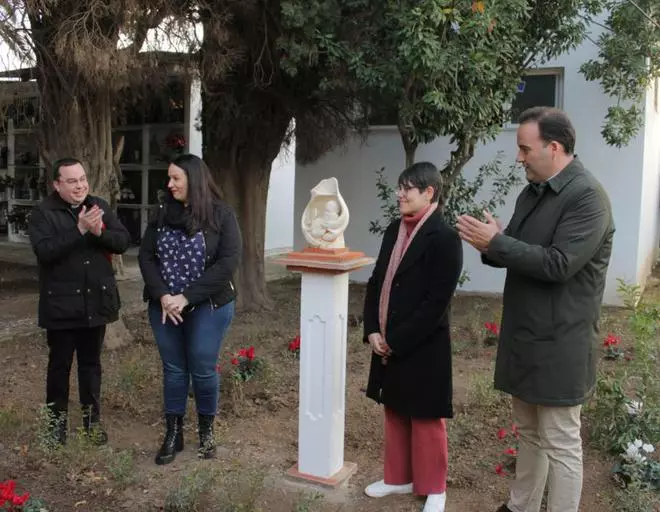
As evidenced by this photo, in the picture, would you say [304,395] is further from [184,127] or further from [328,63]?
[184,127]

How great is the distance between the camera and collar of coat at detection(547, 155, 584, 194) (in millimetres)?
2859

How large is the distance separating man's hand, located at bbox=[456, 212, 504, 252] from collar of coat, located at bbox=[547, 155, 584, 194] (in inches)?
11.2

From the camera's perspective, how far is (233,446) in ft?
14.2

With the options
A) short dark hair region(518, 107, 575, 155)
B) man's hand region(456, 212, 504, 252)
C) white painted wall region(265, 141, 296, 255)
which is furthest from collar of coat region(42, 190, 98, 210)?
white painted wall region(265, 141, 296, 255)

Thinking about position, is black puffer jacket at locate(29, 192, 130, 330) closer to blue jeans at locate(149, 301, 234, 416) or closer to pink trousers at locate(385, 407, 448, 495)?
blue jeans at locate(149, 301, 234, 416)

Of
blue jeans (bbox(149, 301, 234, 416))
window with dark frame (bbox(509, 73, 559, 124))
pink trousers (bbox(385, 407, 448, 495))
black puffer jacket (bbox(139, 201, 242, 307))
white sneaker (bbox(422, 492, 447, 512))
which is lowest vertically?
white sneaker (bbox(422, 492, 447, 512))

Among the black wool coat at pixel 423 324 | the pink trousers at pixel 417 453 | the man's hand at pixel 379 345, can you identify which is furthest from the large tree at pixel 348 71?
the pink trousers at pixel 417 453

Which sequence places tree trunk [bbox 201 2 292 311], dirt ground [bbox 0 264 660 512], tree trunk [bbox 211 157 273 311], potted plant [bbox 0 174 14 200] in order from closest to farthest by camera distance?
1. dirt ground [bbox 0 264 660 512]
2. tree trunk [bbox 201 2 292 311]
3. tree trunk [bbox 211 157 273 311]
4. potted plant [bbox 0 174 14 200]

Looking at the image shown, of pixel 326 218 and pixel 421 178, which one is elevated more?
pixel 421 178

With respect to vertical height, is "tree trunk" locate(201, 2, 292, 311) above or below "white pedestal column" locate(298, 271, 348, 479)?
above

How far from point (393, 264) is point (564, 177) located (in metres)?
0.92

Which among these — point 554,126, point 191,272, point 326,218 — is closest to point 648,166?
point 326,218

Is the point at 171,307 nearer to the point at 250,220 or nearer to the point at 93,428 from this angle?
the point at 93,428

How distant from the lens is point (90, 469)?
381 cm
